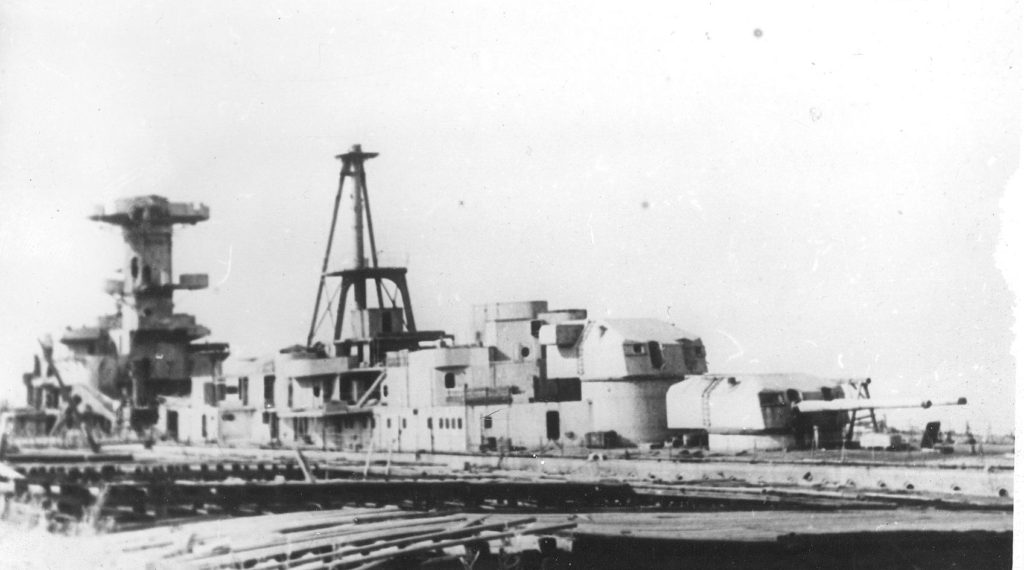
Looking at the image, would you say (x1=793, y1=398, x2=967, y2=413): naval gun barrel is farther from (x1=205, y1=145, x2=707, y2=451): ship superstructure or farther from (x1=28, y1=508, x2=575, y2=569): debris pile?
(x1=28, y1=508, x2=575, y2=569): debris pile

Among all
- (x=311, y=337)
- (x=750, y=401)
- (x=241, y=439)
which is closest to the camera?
(x=750, y=401)

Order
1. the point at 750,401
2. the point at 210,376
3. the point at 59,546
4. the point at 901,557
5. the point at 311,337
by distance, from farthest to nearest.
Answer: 1. the point at 210,376
2. the point at 311,337
3. the point at 750,401
4. the point at 59,546
5. the point at 901,557

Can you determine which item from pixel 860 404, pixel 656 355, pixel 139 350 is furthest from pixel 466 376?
pixel 139 350

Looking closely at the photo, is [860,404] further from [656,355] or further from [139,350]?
[139,350]

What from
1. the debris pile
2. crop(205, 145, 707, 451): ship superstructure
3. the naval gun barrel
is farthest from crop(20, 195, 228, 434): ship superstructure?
the naval gun barrel

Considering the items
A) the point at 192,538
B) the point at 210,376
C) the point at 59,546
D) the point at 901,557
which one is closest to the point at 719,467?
the point at 901,557

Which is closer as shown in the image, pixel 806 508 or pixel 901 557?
pixel 901 557

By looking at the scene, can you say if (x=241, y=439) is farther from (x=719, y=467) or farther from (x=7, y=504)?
(x=719, y=467)

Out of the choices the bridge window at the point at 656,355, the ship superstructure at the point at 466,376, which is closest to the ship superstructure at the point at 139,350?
the ship superstructure at the point at 466,376

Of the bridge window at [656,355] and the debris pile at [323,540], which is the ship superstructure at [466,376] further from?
the debris pile at [323,540]
